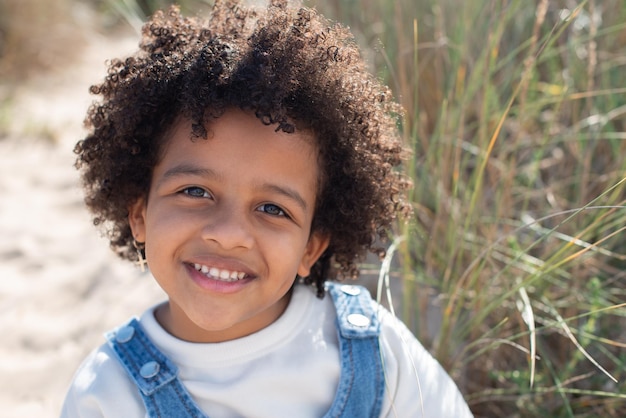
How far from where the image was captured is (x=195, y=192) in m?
1.53

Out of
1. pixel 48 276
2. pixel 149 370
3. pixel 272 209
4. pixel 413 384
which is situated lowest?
pixel 413 384

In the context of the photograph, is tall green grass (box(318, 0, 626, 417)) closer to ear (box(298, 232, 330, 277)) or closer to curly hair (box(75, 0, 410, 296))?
curly hair (box(75, 0, 410, 296))

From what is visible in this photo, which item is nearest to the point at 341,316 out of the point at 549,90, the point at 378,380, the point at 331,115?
the point at 378,380

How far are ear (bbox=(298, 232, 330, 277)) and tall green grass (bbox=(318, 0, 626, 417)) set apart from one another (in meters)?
0.22


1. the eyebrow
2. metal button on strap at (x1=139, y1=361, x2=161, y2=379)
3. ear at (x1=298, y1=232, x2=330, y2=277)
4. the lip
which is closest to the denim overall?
metal button on strap at (x1=139, y1=361, x2=161, y2=379)

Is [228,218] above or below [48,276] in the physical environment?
below

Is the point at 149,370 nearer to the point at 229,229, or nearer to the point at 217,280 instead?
the point at 217,280

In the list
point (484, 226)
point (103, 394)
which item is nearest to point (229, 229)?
point (103, 394)

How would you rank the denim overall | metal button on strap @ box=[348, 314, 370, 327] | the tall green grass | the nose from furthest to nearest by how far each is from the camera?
the tall green grass < metal button on strap @ box=[348, 314, 370, 327] < the denim overall < the nose

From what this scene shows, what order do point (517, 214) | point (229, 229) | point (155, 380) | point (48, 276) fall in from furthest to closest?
point (48, 276) < point (517, 214) < point (155, 380) < point (229, 229)

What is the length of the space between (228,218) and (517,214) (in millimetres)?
1239

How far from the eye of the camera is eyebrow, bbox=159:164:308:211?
1483 mm

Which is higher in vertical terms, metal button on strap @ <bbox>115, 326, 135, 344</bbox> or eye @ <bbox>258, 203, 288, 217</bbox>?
eye @ <bbox>258, 203, 288, 217</bbox>

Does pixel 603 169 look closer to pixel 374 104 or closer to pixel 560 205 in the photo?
pixel 560 205
